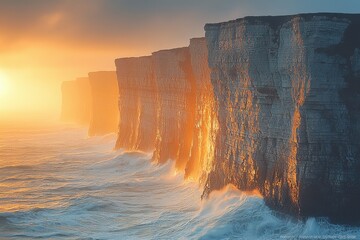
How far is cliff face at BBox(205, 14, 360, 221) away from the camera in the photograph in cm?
1809

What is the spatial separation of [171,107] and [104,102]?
32853mm

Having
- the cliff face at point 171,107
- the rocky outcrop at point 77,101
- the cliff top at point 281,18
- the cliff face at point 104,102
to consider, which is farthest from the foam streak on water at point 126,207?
the rocky outcrop at point 77,101

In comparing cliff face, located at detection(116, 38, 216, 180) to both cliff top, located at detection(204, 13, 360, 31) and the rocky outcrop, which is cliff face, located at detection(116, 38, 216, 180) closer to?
cliff top, located at detection(204, 13, 360, 31)

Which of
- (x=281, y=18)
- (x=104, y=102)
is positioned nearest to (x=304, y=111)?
(x=281, y=18)

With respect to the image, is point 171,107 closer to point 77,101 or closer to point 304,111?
point 304,111

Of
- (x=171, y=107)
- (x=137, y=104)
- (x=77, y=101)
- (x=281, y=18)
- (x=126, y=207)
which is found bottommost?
(x=126, y=207)

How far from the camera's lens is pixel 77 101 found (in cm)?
10181

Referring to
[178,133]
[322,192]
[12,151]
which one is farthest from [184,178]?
[12,151]

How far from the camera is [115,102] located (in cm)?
6756

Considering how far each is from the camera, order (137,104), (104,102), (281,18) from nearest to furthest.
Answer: (281,18)
(137,104)
(104,102)

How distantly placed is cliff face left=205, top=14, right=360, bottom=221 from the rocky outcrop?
72.2 metres

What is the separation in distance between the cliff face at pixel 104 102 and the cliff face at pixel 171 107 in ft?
49.2

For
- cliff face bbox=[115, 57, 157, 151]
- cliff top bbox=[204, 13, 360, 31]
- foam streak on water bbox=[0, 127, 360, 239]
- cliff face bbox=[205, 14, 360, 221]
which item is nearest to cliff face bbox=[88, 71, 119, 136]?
cliff face bbox=[115, 57, 157, 151]

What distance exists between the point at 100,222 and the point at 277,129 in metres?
9.77
